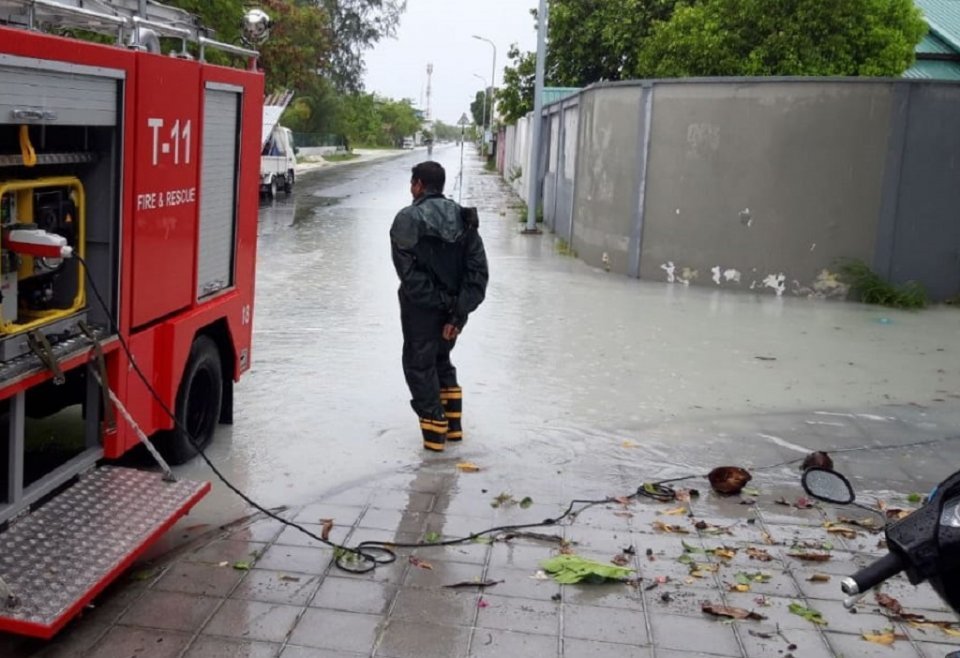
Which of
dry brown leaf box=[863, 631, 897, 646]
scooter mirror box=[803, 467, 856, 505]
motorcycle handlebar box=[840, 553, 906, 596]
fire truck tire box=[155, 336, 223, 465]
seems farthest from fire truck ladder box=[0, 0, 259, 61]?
dry brown leaf box=[863, 631, 897, 646]

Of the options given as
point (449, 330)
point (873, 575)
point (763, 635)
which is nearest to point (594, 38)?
point (449, 330)

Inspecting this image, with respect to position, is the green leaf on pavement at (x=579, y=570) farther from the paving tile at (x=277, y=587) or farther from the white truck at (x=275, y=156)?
the white truck at (x=275, y=156)

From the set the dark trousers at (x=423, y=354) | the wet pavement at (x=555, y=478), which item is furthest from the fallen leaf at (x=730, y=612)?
the dark trousers at (x=423, y=354)

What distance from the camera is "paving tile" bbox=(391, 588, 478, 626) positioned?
4.53m

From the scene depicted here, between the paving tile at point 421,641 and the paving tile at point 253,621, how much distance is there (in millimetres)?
408

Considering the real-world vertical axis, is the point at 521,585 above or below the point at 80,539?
below

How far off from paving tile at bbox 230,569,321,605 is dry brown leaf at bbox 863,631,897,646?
2.31 metres

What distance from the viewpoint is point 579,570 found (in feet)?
16.5

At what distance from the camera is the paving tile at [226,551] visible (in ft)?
16.5

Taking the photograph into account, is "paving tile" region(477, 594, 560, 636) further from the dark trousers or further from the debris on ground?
the dark trousers

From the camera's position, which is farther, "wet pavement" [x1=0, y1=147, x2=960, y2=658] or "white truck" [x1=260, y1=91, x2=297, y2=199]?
"white truck" [x1=260, y1=91, x2=297, y2=199]

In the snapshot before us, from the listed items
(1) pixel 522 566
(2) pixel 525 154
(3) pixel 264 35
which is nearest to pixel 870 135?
(3) pixel 264 35

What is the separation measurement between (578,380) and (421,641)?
492cm

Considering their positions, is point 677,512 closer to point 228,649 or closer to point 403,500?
point 403,500
